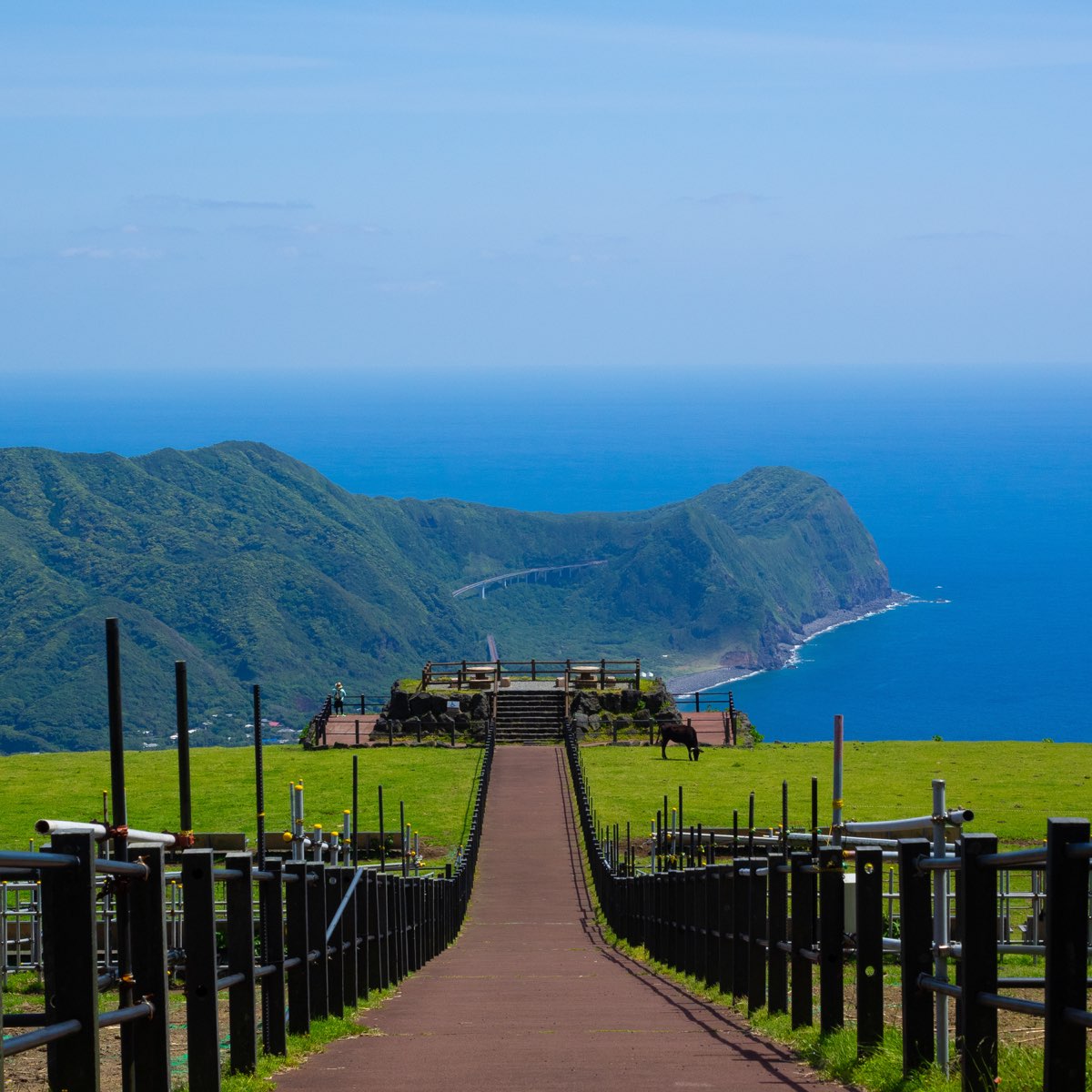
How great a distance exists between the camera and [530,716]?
1871 inches

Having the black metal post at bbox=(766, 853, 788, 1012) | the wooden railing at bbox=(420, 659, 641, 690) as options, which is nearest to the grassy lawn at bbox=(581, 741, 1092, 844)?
the wooden railing at bbox=(420, 659, 641, 690)

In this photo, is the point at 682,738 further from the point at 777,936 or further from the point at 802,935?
the point at 802,935

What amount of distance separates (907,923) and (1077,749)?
4077cm

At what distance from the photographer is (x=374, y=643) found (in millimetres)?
130375

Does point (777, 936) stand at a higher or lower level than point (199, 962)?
lower

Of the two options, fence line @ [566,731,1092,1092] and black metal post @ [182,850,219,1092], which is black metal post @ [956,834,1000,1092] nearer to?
fence line @ [566,731,1092,1092]

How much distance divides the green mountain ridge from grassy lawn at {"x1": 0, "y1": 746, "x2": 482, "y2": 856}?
54.9 m

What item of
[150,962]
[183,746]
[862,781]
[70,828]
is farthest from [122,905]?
[862,781]

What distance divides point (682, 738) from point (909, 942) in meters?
35.6

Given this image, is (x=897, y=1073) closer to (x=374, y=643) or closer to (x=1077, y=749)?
(x=1077, y=749)

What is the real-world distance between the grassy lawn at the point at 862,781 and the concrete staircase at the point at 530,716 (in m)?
2.30

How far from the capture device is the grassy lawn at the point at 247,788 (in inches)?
1300

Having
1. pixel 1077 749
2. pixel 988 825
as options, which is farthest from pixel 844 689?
pixel 988 825

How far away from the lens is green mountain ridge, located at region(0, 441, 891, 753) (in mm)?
107188
